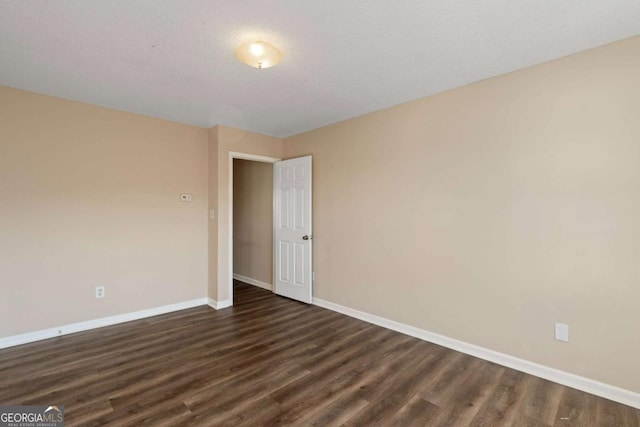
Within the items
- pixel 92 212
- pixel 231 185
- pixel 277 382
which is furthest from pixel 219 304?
pixel 277 382

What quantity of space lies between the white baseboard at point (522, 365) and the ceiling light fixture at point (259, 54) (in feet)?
9.34

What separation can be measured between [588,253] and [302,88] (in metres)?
2.70

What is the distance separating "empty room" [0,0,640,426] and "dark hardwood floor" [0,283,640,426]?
20 mm

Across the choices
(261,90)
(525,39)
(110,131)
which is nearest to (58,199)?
(110,131)

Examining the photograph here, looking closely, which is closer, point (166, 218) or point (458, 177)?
point (458, 177)


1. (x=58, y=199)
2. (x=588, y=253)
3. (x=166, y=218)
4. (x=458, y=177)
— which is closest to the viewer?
(x=588, y=253)

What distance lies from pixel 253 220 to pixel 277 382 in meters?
3.28

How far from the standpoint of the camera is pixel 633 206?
6.40ft

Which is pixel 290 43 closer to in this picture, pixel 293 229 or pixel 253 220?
pixel 293 229

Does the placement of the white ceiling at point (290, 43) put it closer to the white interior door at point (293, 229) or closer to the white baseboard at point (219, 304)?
the white interior door at point (293, 229)

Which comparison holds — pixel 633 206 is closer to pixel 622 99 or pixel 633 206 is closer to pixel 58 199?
pixel 622 99

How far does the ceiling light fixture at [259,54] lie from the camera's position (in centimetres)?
201

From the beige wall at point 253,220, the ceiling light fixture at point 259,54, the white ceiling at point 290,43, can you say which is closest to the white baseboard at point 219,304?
the beige wall at point 253,220

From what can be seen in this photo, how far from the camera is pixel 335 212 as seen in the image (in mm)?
3828
